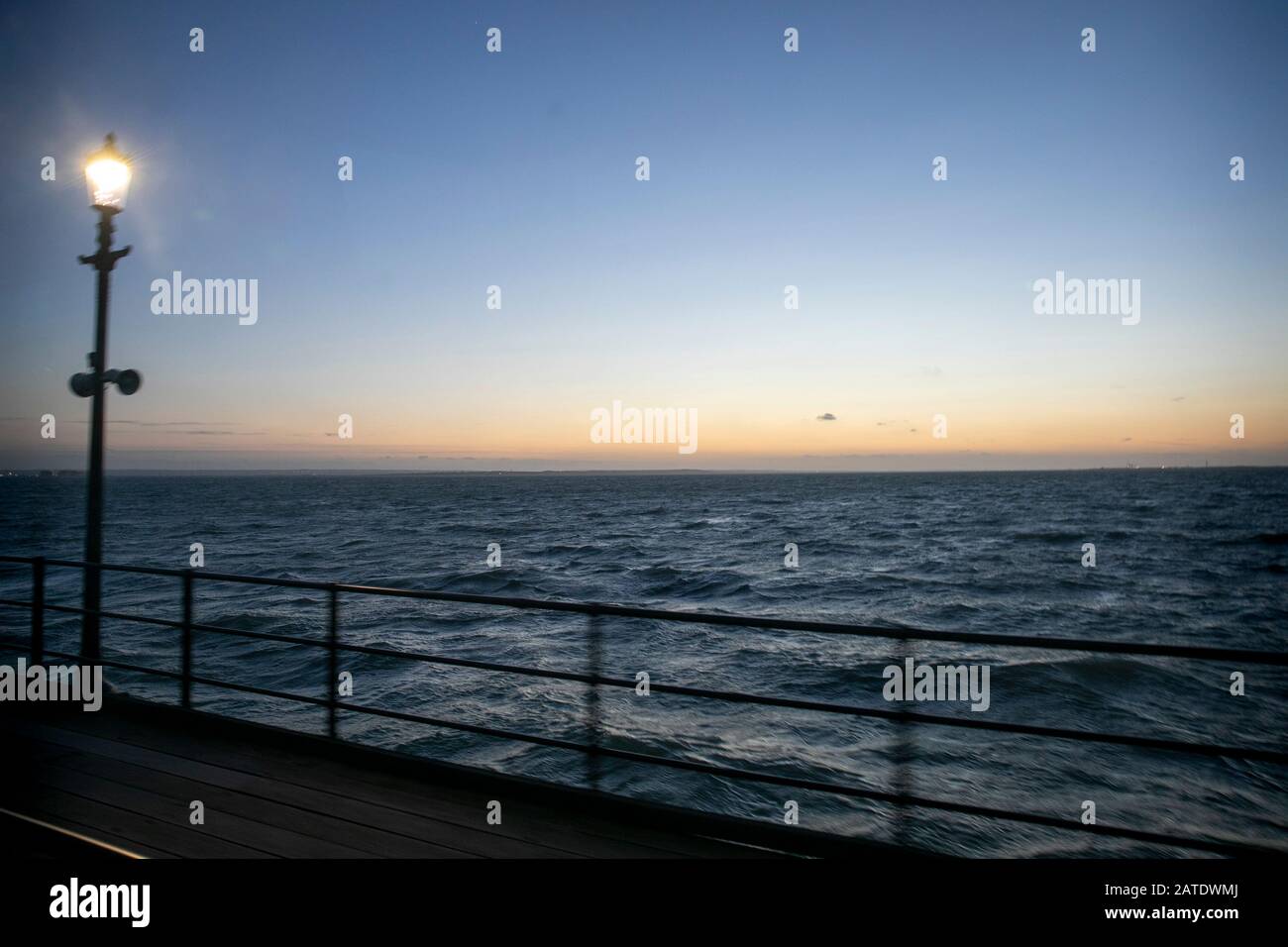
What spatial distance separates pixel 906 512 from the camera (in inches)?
2852

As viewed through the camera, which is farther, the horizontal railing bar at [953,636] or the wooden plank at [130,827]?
the wooden plank at [130,827]

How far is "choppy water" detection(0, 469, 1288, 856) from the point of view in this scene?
10.6 metres

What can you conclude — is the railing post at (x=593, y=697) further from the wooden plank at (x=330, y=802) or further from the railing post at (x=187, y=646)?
the railing post at (x=187, y=646)

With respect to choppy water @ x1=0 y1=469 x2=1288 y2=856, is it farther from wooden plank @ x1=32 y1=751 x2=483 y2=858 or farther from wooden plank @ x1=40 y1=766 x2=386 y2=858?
wooden plank @ x1=40 y1=766 x2=386 y2=858

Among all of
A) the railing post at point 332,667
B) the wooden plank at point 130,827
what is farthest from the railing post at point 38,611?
the railing post at point 332,667

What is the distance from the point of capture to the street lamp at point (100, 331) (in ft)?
20.1

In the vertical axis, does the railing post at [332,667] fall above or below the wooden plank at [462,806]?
above

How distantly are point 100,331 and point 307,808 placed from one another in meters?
4.48

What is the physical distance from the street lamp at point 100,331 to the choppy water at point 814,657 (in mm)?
6029

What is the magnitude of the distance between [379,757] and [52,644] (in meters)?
20.7

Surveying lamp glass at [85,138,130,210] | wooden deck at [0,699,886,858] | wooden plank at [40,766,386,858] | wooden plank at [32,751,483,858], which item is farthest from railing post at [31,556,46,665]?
lamp glass at [85,138,130,210]

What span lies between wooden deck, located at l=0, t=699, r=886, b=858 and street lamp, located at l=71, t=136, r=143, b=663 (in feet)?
6.14

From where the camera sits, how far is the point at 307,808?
392 centimetres
